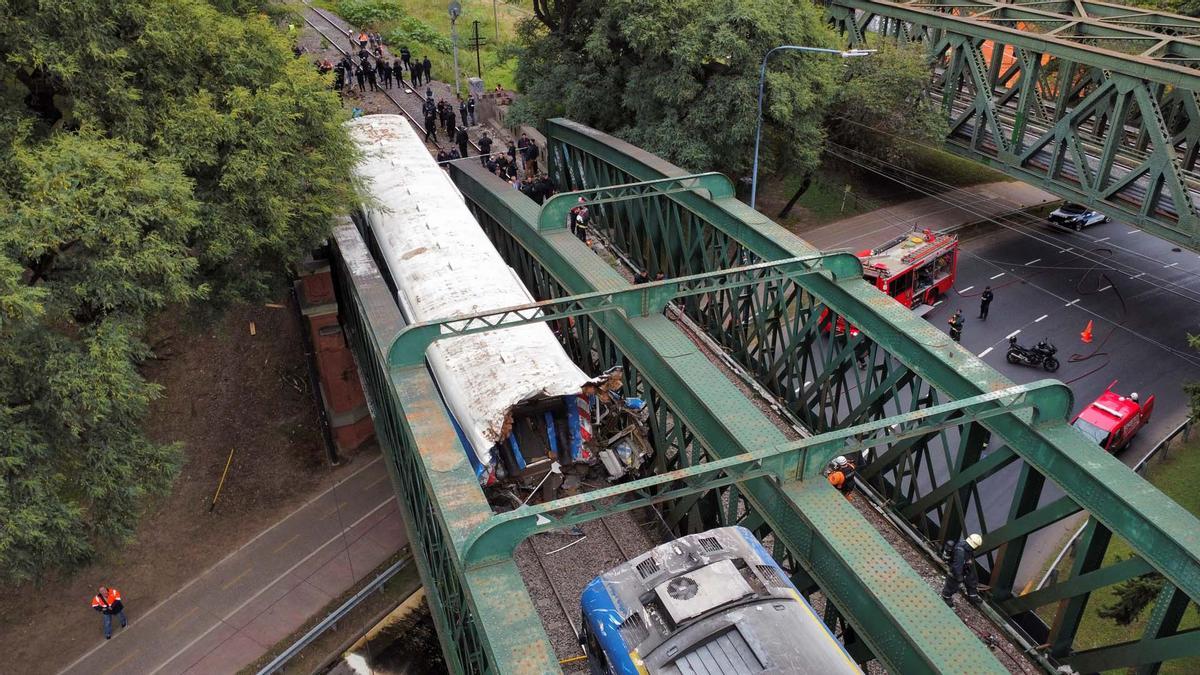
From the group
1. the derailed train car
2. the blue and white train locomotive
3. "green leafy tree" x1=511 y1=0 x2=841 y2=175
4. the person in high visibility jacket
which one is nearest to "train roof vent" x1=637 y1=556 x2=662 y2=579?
the blue and white train locomotive

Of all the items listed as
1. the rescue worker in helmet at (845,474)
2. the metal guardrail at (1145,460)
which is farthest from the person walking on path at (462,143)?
the metal guardrail at (1145,460)

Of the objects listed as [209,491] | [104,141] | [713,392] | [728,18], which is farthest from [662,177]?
[209,491]

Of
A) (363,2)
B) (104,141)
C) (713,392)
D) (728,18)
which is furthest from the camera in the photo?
(363,2)

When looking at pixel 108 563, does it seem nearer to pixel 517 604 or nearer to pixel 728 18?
pixel 517 604

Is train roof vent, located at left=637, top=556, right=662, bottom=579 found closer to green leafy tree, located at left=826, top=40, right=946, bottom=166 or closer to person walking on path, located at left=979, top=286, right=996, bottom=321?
person walking on path, located at left=979, top=286, right=996, bottom=321

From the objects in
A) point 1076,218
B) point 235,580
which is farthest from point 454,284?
point 1076,218

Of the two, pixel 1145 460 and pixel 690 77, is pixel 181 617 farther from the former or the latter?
pixel 1145 460

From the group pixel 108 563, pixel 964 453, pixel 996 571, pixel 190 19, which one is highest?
pixel 190 19
